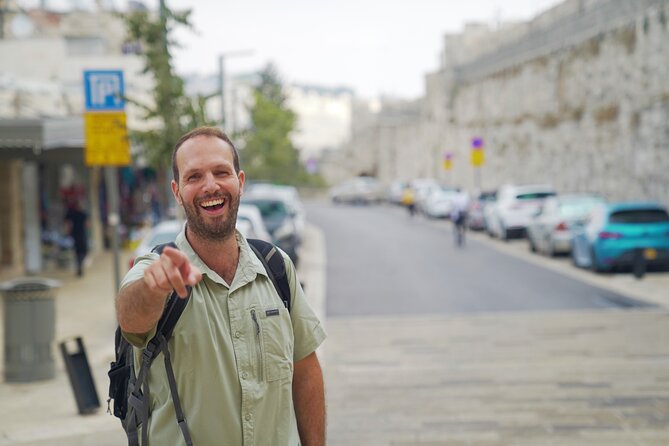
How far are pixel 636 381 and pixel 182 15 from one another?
9.31m

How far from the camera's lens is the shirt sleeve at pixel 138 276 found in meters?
3.22

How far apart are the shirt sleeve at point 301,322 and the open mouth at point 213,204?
0.38 metres

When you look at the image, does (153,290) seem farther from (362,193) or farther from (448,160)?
(362,193)

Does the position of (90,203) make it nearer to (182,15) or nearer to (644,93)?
(182,15)

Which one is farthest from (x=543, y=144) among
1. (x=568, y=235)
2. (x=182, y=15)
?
(x=182, y=15)

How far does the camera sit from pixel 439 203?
47.9 m

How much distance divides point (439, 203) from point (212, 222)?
44.8m

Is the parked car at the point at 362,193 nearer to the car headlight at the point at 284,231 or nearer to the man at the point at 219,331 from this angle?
the car headlight at the point at 284,231

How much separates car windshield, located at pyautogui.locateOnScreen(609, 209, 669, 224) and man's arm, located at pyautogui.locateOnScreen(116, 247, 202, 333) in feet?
59.6

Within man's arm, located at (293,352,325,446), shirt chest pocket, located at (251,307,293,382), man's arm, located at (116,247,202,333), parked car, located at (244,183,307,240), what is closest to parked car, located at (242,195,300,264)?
parked car, located at (244,183,307,240)

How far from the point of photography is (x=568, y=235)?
81.3 ft

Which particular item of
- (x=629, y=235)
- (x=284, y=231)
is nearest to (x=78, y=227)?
(x=284, y=231)

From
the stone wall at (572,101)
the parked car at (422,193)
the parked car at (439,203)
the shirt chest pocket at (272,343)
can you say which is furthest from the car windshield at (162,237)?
the parked car at (422,193)

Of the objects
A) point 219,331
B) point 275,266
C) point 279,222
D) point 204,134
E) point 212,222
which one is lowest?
point 279,222
